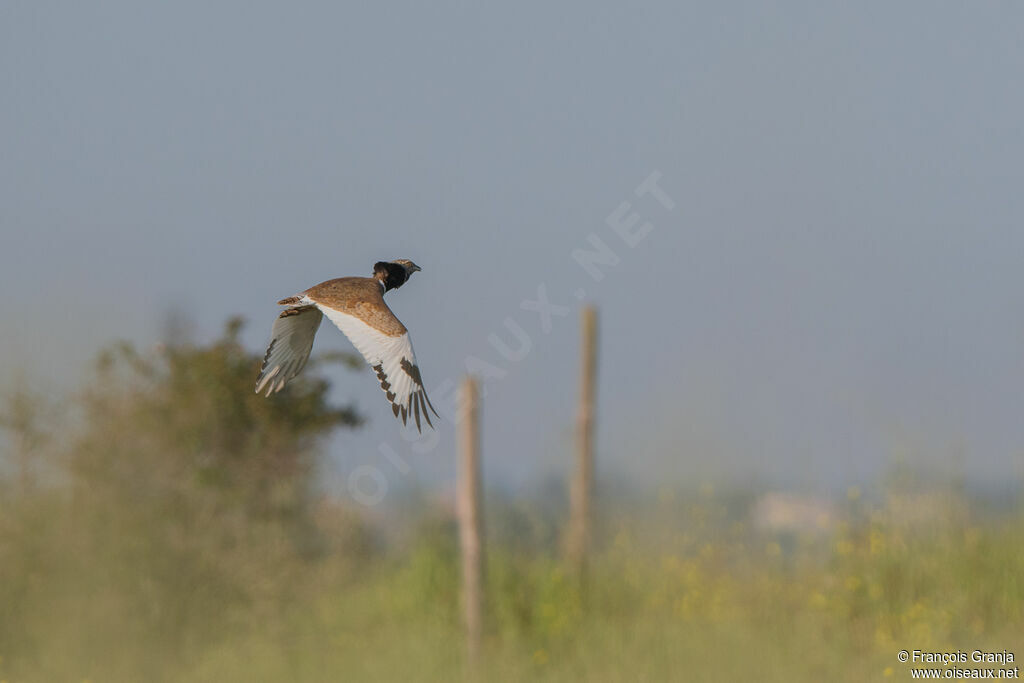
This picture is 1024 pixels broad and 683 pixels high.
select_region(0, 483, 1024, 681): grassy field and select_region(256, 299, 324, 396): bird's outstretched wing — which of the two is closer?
select_region(256, 299, 324, 396): bird's outstretched wing

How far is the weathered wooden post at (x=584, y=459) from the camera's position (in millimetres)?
9836

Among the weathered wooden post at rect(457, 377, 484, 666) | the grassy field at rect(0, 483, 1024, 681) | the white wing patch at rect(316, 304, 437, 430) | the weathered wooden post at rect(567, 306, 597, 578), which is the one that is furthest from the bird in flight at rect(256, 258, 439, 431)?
the weathered wooden post at rect(567, 306, 597, 578)

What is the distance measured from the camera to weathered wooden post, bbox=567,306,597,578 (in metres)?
9.84

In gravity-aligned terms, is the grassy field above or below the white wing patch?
below

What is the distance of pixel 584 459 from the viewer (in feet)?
33.0

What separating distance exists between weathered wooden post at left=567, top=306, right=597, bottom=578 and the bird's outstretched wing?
295 inches

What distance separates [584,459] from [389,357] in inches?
324

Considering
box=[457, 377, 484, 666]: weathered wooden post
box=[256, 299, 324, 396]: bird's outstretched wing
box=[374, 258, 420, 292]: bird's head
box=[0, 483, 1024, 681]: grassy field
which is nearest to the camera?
box=[374, 258, 420, 292]: bird's head

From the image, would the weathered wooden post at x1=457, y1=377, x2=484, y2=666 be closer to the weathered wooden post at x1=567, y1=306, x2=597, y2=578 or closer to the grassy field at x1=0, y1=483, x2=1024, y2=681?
the grassy field at x1=0, y1=483, x2=1024, y2=681

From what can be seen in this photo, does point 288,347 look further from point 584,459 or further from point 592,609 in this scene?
point 584,459

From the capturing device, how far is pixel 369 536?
34.6ft

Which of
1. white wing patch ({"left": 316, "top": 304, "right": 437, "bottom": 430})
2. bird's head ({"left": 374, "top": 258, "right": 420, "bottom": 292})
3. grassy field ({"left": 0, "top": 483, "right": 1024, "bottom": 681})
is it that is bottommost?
grassy field ({"left": 0, "top": 483, "right": 1024, "bottom": 681})

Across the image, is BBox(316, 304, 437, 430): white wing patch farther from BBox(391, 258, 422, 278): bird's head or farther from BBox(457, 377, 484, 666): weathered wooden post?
BBox(457, 377, 484, 666): weathered wooden post

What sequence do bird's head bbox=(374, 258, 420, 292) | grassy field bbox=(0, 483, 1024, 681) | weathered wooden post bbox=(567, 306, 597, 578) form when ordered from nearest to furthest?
1. bird's head bbox=(374, 258, 420, 292)
2. grassy field bbox=(0, 483, 1024, 681)
3. weathered wooden post bbox=(567, 306, 597, 578)
